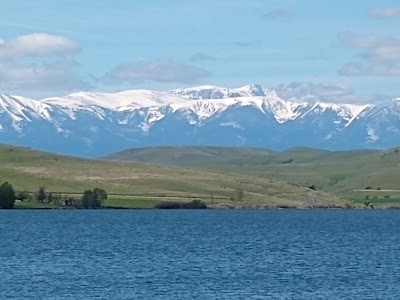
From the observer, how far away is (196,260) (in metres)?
108

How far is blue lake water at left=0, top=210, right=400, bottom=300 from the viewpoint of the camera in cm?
8488

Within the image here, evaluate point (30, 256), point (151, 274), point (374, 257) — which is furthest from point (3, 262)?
point (374, 257)

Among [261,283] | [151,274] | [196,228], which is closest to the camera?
[261,283]

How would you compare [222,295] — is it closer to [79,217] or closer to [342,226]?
[342,226]

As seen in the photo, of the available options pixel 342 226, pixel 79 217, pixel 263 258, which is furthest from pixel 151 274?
pixel 79 217

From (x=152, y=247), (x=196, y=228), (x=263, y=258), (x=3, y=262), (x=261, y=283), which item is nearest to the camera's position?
(x=261, y=283)

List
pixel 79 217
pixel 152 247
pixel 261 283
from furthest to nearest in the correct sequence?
pixel 79 217 < pixel 152 247 < pixel 261 283

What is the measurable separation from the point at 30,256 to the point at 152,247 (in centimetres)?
1783

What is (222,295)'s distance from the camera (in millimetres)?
82312

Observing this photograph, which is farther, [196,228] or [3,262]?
[196,228]

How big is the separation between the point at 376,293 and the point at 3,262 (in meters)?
34.0

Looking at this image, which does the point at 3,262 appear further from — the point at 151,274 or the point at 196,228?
the point at 196,228

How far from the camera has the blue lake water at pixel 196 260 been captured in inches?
3342

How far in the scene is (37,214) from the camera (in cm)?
19850
